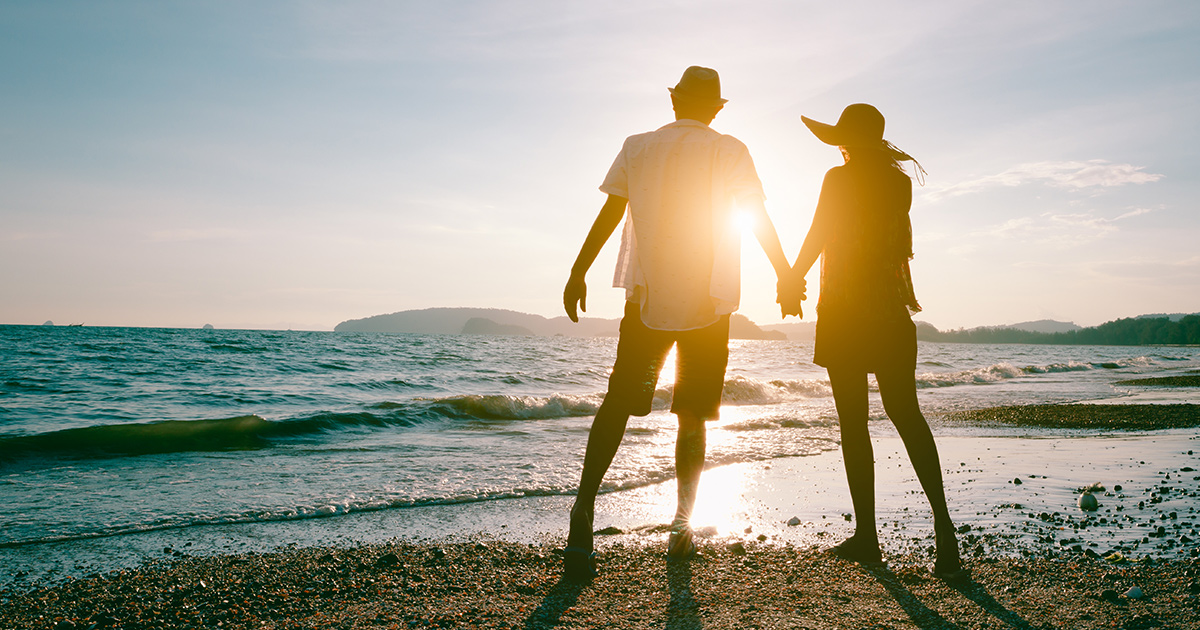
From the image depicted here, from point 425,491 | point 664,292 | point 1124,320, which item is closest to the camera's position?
point 664,292

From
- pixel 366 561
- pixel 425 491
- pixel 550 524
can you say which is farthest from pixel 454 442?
pixel 366 561

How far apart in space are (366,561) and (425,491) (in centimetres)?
190

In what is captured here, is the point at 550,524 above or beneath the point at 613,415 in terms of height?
beneath

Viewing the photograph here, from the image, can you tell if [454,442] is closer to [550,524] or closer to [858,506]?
[550,524]

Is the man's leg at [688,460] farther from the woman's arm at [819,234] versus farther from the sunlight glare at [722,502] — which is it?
the woman's arm at [819,234]

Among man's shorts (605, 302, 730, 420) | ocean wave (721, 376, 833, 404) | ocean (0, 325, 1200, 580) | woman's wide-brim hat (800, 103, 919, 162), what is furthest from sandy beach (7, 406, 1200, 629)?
ocean wave (721, 376, 833, 404)

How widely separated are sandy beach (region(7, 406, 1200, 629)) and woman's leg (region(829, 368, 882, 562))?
0.12m

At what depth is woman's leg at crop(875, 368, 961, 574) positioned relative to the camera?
8.78ft

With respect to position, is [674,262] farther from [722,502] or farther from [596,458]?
[722,502]

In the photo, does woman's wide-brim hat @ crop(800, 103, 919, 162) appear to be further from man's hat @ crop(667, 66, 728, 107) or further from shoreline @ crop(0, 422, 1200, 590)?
shoreline @ crop(0, 422, 1200, 590)

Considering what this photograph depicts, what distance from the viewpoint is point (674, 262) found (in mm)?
2760

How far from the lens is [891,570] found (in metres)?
2.77

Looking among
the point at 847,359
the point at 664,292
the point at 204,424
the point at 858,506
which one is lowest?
the point at 204,424

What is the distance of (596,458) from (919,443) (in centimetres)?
136
